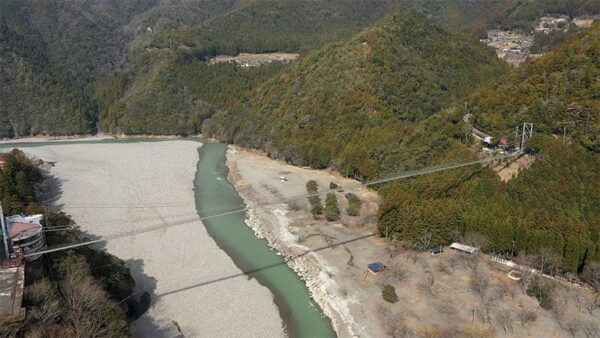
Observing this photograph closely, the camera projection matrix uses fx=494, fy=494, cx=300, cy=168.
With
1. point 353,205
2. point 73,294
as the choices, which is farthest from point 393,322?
point 353,205

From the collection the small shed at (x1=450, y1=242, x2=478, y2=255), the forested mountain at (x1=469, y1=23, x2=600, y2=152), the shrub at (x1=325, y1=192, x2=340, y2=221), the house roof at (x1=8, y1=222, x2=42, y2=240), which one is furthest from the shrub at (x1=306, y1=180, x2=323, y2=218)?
the house roof at (x1=8, y1=222, x2=42, y2=240)

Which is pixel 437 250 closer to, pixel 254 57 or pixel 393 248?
pixel 393 248

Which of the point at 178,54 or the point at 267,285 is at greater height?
the point at 178,54

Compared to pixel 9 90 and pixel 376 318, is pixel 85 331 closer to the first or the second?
pixel 376 318

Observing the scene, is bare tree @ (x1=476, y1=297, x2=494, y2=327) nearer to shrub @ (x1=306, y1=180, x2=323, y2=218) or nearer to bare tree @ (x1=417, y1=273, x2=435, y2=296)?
bare tree @ (x1=417, y1=273, x2=435, y2=296)

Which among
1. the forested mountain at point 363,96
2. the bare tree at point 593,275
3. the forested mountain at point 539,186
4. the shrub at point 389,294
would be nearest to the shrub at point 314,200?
the forested mountain at point 363,96

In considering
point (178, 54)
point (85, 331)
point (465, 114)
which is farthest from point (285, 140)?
point (178, 54)
